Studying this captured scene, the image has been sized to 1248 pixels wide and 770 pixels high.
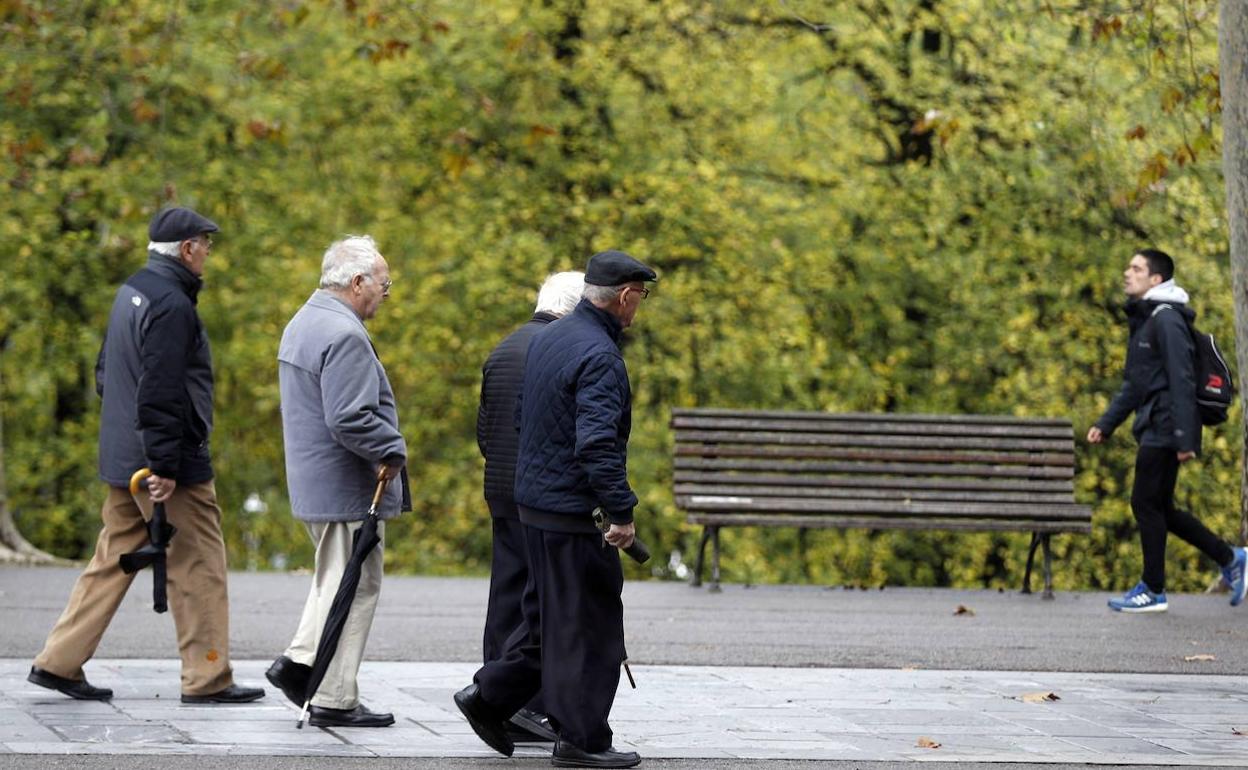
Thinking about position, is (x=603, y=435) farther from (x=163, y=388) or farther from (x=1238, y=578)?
(x=1238, y=578)

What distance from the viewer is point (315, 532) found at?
7.36 m

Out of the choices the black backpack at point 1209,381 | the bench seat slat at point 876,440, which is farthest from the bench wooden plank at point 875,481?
the black backpack at point 1209,381

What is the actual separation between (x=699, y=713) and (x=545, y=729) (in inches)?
35.2

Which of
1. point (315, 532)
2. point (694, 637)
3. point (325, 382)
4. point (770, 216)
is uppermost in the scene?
point (770, 216)

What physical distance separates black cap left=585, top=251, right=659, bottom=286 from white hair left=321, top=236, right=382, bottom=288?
105 centimetres

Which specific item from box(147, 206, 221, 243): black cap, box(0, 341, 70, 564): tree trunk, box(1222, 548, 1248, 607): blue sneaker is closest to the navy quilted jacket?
box(147, 206, 221, 243): black cap

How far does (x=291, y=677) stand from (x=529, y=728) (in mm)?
930

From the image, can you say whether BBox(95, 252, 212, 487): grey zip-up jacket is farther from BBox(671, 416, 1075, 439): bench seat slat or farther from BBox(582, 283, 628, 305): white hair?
BBox(671, 416, 1075, 439): bench seat slat

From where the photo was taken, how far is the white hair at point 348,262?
7.35 meters

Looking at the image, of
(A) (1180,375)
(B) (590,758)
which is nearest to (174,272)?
(B) (590,758)

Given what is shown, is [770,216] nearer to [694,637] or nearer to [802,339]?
[802,339]

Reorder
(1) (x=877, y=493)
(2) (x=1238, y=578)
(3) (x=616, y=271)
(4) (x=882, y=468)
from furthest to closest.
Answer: (4) (x=882, y=468) → (1) (x=877, y=493) → (2) (x=1238, y=578) → (3) (x=616, y=271)

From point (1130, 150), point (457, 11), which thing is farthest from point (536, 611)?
point (457, 11)

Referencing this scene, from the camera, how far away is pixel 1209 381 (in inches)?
451
